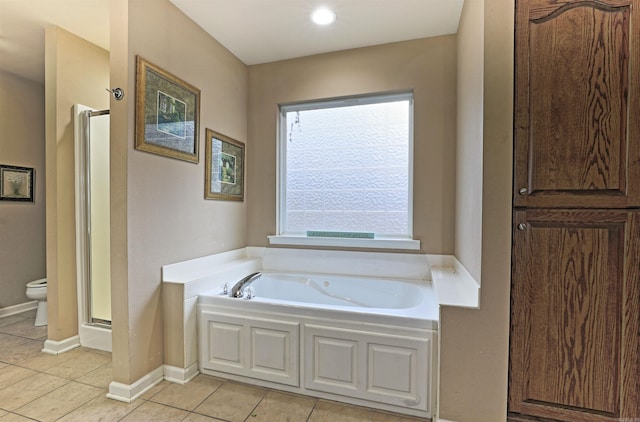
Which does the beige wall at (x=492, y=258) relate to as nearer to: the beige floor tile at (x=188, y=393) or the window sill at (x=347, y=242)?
the window sill at (x=347, y=242)

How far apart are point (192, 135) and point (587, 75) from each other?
240cm

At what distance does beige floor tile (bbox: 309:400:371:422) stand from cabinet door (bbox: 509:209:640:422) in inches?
29.9

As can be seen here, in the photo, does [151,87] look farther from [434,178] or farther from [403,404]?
[403,404]

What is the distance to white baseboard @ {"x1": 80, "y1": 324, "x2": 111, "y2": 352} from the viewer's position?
2400 mm

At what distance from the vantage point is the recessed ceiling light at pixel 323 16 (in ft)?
7.14

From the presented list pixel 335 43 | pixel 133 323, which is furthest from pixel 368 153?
pixel 133 323

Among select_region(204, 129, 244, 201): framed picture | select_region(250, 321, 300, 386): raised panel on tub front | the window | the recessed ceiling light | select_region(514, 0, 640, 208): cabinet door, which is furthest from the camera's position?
the window

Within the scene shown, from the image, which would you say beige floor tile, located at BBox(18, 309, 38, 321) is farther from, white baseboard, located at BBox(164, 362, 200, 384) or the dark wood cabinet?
the dark wood cabinet

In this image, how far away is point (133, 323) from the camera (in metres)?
1.83

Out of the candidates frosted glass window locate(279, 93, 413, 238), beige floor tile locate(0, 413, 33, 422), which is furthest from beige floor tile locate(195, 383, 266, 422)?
frosted glass window locate(279, 93, 413, 238)

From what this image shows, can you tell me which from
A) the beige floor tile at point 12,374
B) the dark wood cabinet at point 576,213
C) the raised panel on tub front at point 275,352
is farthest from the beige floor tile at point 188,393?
the dark wood cabinet at point 576,213

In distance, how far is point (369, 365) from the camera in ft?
5.57

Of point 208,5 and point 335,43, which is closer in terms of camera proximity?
point 208,5

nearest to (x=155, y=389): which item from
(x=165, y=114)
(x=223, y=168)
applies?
(x=223, y=168)
